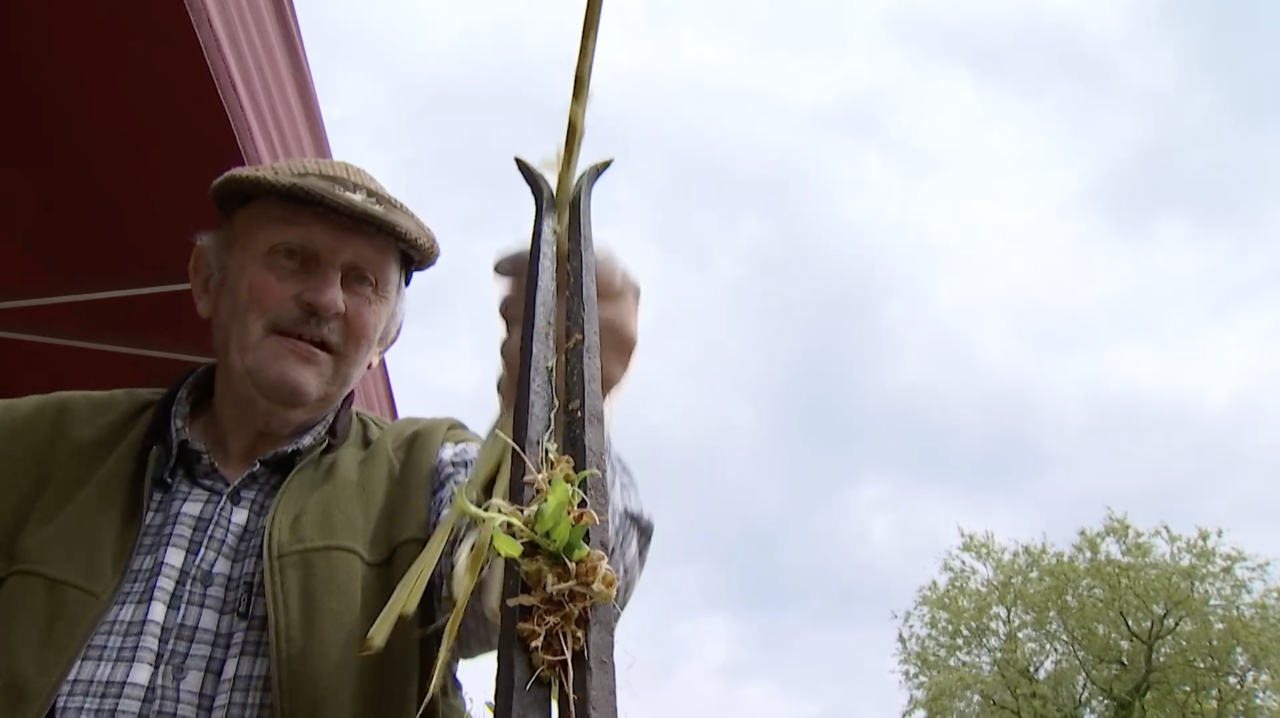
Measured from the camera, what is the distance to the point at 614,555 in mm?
900

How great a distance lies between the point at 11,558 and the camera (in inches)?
41.3

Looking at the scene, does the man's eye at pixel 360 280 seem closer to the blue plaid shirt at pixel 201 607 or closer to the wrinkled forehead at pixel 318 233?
the wrinkled forehead at pixel 318 233

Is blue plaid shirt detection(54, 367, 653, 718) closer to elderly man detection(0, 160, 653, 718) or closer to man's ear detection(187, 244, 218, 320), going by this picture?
elderly man detection(0, 160, 653, 718)

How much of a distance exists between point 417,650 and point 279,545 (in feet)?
0.63

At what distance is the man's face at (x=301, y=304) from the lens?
3.65ft

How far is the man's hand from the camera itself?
752 mm

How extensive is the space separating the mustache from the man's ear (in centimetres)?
19

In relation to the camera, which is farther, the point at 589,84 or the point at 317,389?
the point at 317,389

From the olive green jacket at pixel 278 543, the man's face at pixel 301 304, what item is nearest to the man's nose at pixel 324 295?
the man's face at pixel 301 304

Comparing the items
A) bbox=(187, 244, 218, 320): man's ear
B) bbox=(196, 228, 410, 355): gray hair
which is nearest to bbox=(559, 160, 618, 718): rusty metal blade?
bbox=(196, 228, 410, 355): gray hair

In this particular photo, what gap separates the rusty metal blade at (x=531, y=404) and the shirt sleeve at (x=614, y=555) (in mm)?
222

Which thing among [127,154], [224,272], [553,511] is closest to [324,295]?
[224,272]

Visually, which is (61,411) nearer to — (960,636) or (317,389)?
(317,389)

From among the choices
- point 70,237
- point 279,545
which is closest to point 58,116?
point 70,237
